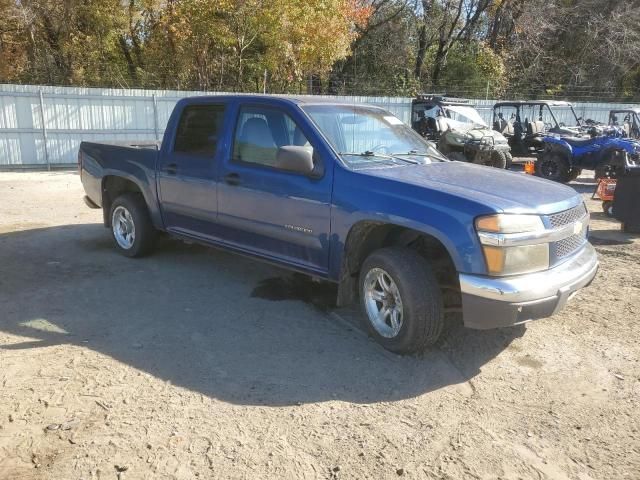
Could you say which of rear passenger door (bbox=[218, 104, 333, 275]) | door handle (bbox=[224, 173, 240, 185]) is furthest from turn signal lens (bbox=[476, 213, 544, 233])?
door handle (bbox=[224, 173, 240, 185])

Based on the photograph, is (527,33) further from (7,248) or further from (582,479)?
(582,479)

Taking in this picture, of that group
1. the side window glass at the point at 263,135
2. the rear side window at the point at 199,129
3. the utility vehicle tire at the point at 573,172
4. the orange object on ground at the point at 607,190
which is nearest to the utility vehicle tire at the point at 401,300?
the side window glass at the point at 263,135

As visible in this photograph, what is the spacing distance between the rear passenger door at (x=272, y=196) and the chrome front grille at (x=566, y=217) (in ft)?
5.31

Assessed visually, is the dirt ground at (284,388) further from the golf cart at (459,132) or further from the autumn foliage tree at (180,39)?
the autumn foliage tree at (180,39)

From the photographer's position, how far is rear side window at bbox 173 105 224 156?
18.2 feet

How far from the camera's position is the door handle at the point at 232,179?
5176 millimetres

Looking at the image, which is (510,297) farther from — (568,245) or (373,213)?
(373,213)

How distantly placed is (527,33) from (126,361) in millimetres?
28823

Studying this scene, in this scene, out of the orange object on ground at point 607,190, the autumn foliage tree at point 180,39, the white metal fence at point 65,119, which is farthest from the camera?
the autumn foliage tree at point 180,39

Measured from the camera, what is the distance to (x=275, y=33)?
18.9m

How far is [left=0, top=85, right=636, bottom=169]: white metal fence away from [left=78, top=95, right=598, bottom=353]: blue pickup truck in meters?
10.9

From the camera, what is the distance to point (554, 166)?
13.8 meters

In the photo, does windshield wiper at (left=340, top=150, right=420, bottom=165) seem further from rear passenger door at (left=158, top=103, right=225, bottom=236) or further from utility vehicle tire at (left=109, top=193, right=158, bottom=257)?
utility vehicle tire at (left=109, top=193, right=158, bottom=257)

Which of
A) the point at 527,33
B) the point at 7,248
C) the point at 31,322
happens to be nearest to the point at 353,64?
the point at 527,33
